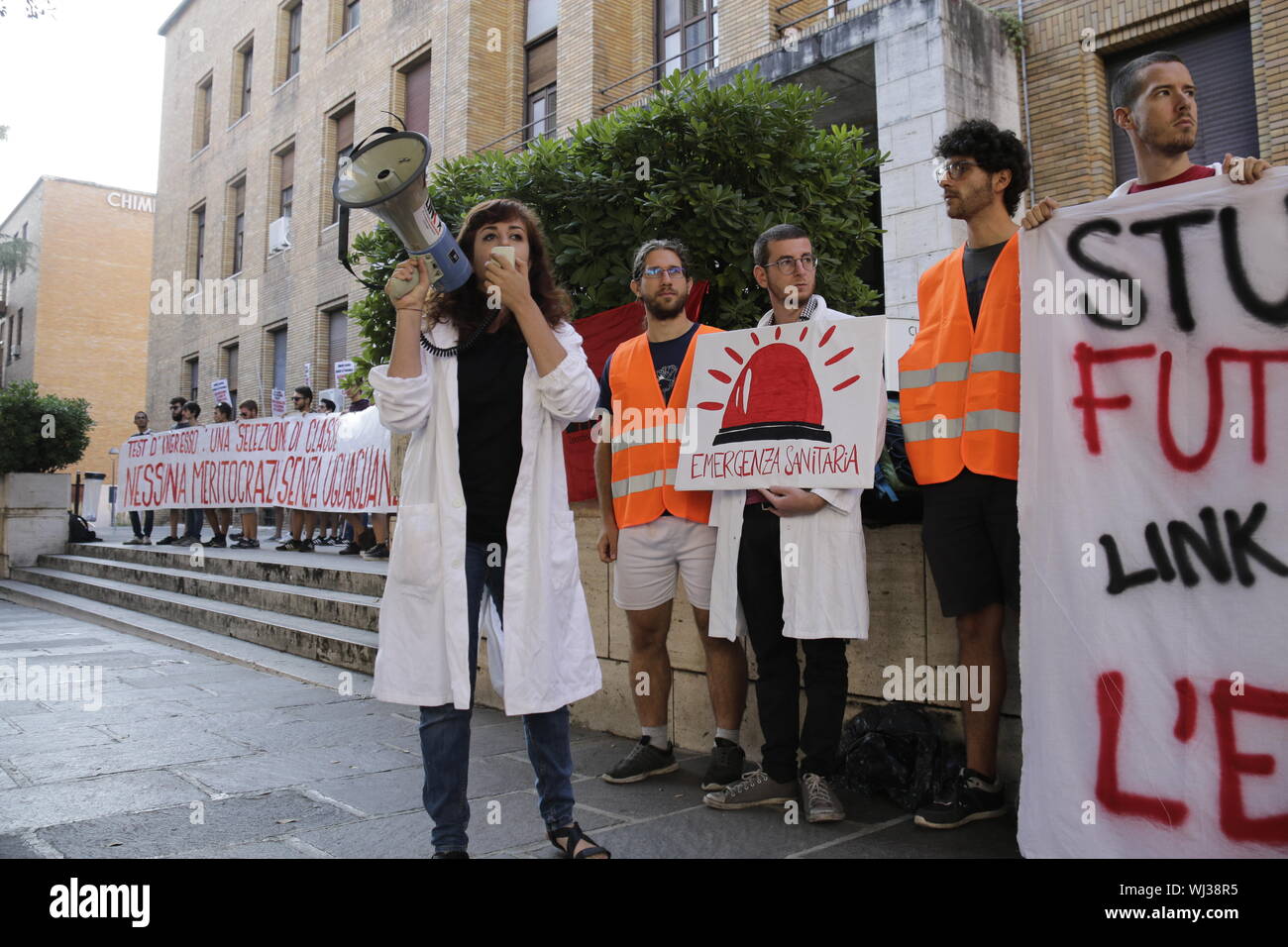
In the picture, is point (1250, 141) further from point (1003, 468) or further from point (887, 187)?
point (1003, 468)

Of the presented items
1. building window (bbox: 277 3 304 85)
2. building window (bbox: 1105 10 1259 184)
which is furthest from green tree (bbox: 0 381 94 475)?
building window (bbox: 1105 10 1259 184)

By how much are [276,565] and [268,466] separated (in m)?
2.95

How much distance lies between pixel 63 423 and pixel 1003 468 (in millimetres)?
15718

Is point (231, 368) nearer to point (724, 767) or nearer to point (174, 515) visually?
point (174, 515)

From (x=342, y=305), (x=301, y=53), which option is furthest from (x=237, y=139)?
(x=342, y=305)

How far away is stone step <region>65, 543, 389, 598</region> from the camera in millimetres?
8188

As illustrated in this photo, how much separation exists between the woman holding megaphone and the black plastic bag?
47.2 inches

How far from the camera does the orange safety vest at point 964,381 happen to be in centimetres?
301

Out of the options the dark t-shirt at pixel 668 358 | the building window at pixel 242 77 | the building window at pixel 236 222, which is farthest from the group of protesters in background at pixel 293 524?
the building window at pixel 242 77

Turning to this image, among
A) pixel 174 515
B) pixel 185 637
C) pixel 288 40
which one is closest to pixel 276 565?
pixel 185 637

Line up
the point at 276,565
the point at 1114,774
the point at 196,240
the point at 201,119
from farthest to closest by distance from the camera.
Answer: the point at 201,119 < the point at 196,240 < the point at 276,565 < the point at 1114,774

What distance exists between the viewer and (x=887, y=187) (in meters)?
10.2

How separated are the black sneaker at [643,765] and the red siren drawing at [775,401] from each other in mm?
1338

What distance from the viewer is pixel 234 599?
9.27 meters
